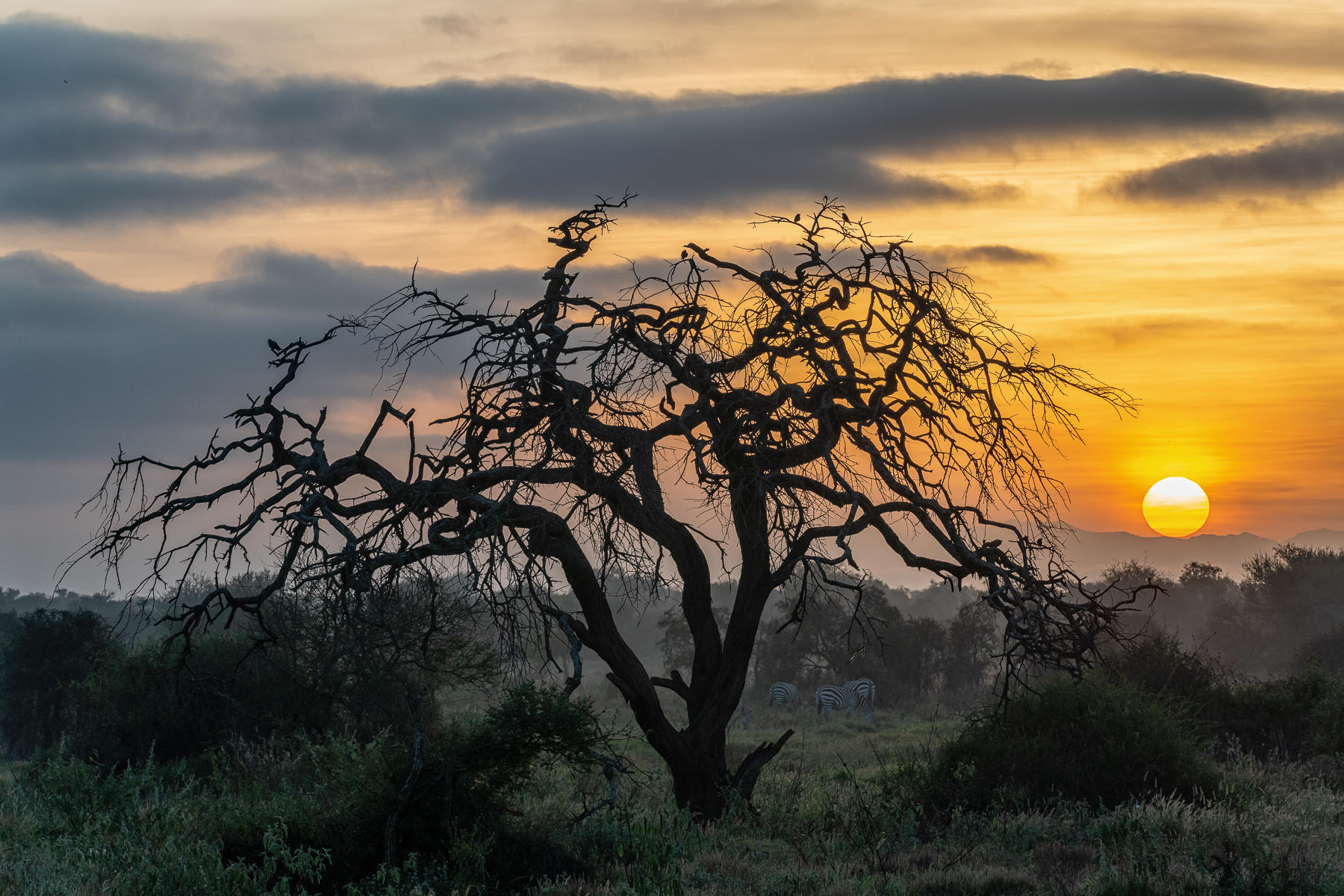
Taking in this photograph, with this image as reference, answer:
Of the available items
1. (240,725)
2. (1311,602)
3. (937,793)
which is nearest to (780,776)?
(937,793)

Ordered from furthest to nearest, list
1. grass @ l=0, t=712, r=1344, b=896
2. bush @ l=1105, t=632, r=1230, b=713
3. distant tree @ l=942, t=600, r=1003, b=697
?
distant tree @ l=942, t=600, r=1003, b=697
bush @ l=1105, t=632, r=1230, b=713
grass @ l=0, t=712, r=1344, b=896

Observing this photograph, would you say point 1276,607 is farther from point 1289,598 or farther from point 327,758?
point 327,758

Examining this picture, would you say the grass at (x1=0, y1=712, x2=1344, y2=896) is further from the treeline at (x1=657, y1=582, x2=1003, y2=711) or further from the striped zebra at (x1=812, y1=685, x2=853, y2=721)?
the treeline at (x1=657, y1=582, x2=1003, y2=711)

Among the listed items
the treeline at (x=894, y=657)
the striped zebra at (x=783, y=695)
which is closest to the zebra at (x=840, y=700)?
the treeline at (x=894, y=657)

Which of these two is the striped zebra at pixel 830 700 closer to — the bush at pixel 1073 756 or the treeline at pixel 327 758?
the treeline at pixel 327 758

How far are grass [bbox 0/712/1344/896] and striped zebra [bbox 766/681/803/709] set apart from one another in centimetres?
2359

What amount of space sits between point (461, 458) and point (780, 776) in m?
7.92

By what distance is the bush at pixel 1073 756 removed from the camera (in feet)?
46.8

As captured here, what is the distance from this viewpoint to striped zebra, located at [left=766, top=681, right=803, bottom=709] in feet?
126

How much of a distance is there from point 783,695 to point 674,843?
28.8 metres

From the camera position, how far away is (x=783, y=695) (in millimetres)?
38688

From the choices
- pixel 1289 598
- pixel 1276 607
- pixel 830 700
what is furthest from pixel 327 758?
pixel 1276 607

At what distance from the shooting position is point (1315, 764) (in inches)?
714

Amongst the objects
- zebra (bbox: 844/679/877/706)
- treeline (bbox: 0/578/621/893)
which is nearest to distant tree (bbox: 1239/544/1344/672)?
zebra (bbox: 844/679/877/706)
